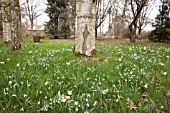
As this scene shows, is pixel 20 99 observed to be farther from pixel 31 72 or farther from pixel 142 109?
pixel 142 109

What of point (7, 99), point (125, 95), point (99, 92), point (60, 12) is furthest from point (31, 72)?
point (60, 12)

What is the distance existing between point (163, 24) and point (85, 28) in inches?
823

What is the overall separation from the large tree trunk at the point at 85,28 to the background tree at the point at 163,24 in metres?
19.3

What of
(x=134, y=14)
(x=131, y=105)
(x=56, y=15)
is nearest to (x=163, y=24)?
(x=134, y=14)

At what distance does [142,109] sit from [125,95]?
0.44 metres

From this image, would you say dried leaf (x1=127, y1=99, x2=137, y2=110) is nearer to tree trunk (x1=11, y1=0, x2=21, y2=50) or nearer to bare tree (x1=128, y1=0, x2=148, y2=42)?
tree trunk (x1=11, y1=0, x2=21, y2=50)

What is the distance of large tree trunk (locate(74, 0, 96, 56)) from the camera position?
17.3 feet

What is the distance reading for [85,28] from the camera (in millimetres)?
5277

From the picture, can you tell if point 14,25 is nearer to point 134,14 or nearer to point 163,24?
point 134,14

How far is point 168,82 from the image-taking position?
3.04 meters

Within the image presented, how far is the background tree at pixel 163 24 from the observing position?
73.0ft

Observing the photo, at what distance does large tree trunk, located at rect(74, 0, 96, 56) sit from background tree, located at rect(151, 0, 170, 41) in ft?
63.4

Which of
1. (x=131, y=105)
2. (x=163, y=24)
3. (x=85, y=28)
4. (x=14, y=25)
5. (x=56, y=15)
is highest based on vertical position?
(x=56, y=15)

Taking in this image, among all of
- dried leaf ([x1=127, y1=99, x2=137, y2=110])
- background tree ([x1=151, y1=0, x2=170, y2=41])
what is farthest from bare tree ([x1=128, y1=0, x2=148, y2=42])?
dried leaf ([x1=127, y1=99, x2=137, y2=110])
